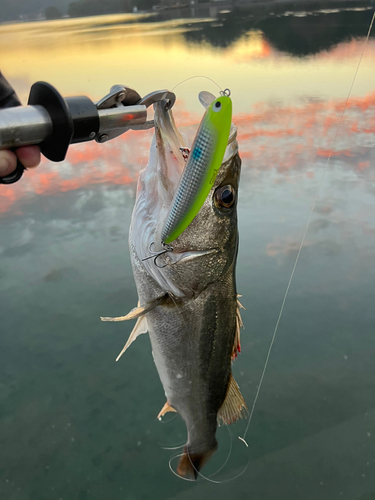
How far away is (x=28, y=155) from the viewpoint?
1.24 m

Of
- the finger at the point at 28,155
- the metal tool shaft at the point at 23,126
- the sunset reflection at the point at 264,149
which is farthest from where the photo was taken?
the sunset reflection at the point at 264,149

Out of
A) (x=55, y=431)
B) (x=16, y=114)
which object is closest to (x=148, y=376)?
(x=55, y=431)

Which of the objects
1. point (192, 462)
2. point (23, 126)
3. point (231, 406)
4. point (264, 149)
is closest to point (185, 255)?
point (23, 126)

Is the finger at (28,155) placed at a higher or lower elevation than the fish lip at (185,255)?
higher

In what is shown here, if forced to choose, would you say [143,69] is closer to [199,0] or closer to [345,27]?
[345,27]

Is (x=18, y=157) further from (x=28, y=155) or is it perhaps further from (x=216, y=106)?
(x=216, y=106)

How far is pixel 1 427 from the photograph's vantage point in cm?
289

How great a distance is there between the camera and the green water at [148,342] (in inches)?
106

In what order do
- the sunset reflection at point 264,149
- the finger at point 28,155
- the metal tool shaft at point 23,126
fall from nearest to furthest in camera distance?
1. the metal tool shaft at point 23,126
2. the finger at point 28,155
3. the sunset reflection at point 264,149

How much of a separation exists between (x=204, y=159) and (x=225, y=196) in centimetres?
44

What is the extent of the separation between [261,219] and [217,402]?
3216 millimetres

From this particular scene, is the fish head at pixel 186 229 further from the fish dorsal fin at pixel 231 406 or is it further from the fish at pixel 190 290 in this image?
the fish dorsal fin at pixel 231 406

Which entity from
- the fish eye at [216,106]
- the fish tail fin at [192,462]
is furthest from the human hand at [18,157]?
the fish tail fin at [192,462]

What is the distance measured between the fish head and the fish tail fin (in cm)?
93
